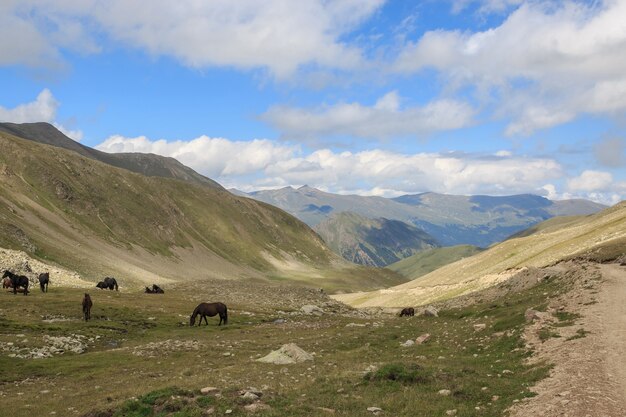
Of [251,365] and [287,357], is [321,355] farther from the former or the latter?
[251,365]

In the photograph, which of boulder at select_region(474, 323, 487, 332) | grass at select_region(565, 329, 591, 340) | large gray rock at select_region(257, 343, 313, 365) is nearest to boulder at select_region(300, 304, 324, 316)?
boulder at select_region(474, 323, 487, 332)

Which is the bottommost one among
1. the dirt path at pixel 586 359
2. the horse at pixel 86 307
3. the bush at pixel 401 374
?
the bush at pixel 401 374

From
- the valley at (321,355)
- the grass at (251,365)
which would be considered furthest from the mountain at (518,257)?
the grass at (251,365)

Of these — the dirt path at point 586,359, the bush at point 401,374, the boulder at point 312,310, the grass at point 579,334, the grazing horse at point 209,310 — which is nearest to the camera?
the dirt path at point 586,359

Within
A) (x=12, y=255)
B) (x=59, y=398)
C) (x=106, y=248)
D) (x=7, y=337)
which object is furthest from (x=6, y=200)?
(x=59, y=398)

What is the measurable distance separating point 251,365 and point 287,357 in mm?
2446

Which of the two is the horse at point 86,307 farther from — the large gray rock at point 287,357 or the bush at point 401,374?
the bush at point 401,374

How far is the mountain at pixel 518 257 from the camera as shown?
6556 cm

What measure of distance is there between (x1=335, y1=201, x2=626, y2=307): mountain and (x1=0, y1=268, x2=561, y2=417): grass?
21756 mm

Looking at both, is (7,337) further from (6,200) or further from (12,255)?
(6,200)

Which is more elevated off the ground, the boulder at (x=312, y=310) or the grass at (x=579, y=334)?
the grass at (x=579, y=334)

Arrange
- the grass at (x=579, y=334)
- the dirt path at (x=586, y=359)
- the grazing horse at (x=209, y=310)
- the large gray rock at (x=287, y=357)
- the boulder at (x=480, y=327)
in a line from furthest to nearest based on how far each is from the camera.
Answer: the grazing horse at (x=209, y=310), the boulder at (x=480, y=327), the large gray rock at (x=287, y=357), the grass at (x=579, y=334), the dirt path at (x=586, y=359)

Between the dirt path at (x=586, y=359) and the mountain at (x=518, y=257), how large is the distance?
24363 mm

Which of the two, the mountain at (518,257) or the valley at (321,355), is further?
the mountain at (518,257)
